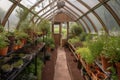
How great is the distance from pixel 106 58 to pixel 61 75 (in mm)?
4253

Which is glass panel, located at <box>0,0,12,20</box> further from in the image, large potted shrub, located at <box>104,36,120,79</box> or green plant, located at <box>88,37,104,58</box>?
large potted shrub, located at <box>104,36,120,79</box>

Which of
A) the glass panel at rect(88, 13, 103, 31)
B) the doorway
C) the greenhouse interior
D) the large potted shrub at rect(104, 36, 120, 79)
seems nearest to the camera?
the large potted shrub at rect(104, 36, 120, 79)

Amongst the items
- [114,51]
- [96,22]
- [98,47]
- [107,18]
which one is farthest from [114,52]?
[96,22]

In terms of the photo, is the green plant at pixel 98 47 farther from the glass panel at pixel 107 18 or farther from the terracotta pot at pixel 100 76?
the glass panel at pixel 107 18

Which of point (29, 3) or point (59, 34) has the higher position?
point (29, 3)

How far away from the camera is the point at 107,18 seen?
7383 mm

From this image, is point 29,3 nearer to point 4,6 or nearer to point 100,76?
point 4,6

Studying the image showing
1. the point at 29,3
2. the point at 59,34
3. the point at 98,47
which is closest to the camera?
the point at 98,47

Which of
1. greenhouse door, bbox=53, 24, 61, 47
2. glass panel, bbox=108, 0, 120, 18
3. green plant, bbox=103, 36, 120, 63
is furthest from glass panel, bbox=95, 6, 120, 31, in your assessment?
greenhouse door, bbox=53, 24, 61, 47

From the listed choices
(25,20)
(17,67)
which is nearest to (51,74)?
(25,20)

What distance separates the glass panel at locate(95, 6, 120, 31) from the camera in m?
6.73

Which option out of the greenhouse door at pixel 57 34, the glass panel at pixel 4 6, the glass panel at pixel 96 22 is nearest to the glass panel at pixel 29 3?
the glass panel at pixel 4 6

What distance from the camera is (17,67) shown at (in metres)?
3.41

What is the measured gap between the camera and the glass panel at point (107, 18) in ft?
22.1
